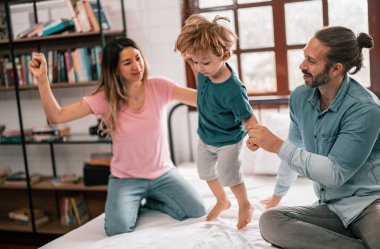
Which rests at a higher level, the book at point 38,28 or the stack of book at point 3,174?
the book at point 38,28

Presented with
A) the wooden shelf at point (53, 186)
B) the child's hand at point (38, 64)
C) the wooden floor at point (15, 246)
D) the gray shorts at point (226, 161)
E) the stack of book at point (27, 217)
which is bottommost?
the wooden floor at point (15, 246)

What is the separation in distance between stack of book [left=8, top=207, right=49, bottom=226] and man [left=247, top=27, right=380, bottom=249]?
2.54 m

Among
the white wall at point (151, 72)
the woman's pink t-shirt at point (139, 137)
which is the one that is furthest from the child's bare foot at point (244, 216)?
the white wall at point (151, 72)

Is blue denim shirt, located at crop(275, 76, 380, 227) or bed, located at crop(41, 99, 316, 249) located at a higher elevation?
blue denim shirt, located at crop(275, 76, 380, 227)

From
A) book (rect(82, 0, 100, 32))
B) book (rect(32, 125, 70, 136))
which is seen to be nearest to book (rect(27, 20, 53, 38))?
book (rect(82, 0, 100, 32))

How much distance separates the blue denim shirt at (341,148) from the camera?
158 cm

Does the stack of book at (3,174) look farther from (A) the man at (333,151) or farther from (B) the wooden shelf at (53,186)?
(A) the man at (333,151)

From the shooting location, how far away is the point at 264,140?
163cm

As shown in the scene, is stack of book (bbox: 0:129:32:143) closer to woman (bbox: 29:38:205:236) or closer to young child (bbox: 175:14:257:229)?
woman (bbox: 29:38:205:236)

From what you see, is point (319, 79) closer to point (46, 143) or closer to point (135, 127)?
point (135, 127)

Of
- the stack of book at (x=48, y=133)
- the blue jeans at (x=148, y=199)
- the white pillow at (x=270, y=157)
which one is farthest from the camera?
the stack of book at (x=48, y=133)

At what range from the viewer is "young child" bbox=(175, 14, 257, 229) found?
1.70 m

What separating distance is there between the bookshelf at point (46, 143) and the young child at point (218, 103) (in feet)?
5.22

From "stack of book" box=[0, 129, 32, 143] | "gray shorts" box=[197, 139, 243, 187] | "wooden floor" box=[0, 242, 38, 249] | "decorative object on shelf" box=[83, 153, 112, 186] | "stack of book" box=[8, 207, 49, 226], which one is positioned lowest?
"wooden floor" box=[0, 242, 38, 249]
